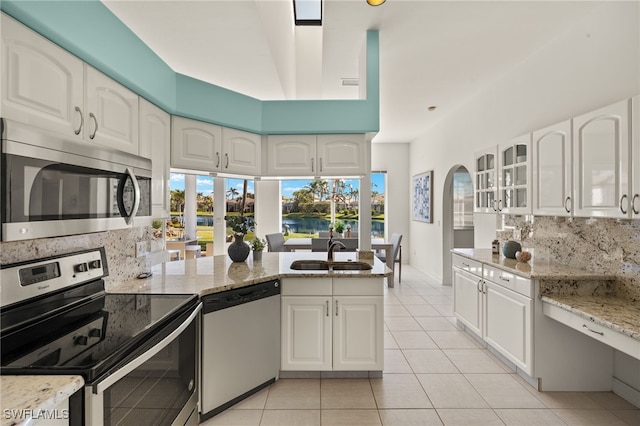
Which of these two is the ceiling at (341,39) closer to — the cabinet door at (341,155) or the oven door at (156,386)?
the cabinet door at (341,155)

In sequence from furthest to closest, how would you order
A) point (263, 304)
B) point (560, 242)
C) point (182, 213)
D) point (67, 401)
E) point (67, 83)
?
point (182, 213)
point (560, 242)
point (263, 304)
point (67, 83)
point (67, 401)

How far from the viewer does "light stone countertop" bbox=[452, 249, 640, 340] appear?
1786 millimetres

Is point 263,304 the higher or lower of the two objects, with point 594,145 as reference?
lower

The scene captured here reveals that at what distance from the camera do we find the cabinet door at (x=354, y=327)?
243cm

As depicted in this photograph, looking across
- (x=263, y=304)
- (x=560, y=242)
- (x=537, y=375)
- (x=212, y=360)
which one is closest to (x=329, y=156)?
(x=263, y=304)

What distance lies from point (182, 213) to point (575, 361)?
3940 mm

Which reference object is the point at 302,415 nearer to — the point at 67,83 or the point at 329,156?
the point at 329,156

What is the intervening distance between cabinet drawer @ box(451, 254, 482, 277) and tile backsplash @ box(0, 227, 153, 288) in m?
2.97

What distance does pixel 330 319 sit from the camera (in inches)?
95.6

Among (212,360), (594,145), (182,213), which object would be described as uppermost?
(594,145)

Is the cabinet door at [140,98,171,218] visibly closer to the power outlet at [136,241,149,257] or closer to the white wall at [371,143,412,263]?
the power outlet at [136,241,149,257]

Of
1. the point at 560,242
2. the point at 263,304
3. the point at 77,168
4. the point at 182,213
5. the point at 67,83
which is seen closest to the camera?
the point at 77,168

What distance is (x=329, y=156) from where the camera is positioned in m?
2.93

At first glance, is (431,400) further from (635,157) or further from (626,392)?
(635,157)
